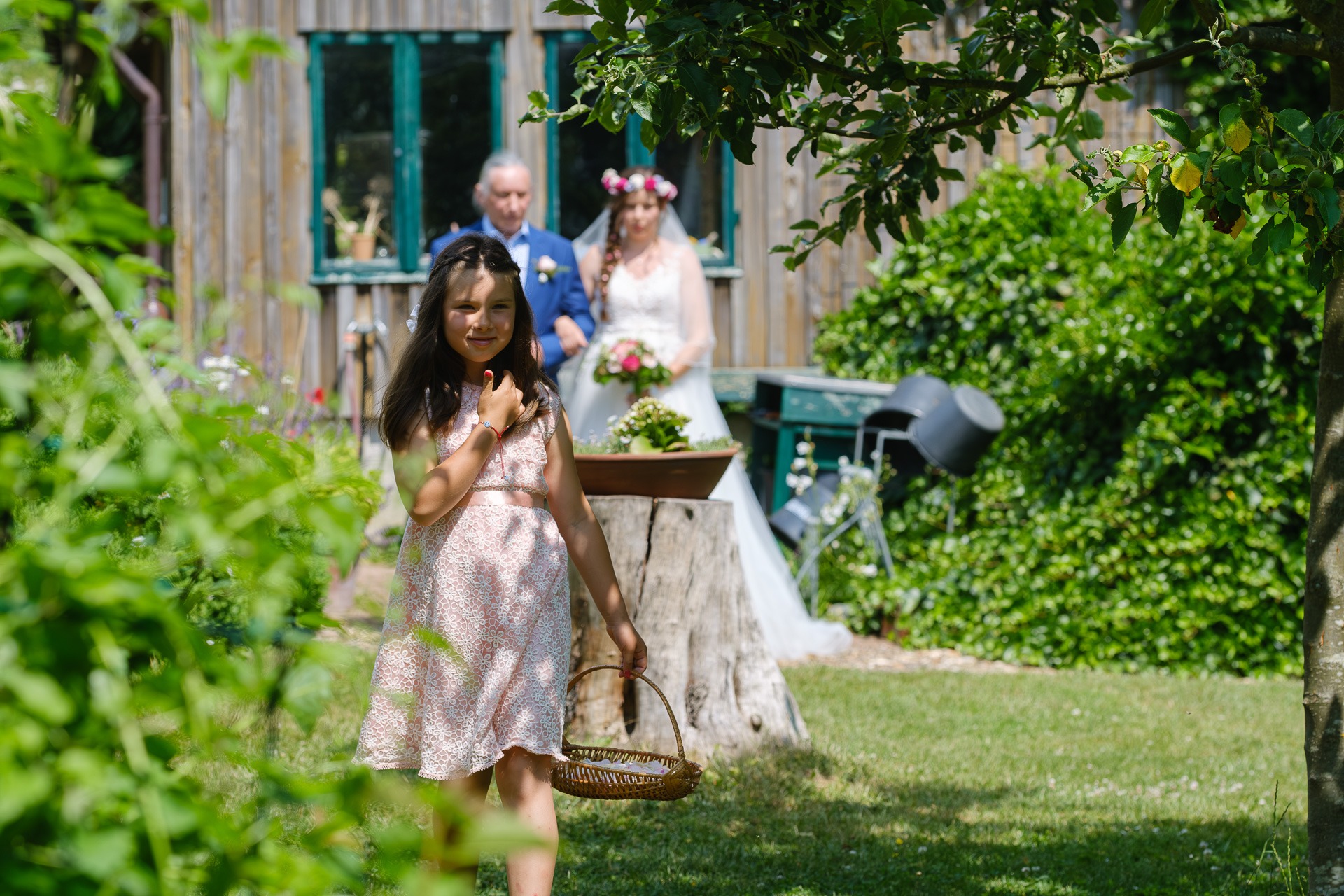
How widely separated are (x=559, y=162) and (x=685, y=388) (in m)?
2.44

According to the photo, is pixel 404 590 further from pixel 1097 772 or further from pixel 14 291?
pixel 1097 772

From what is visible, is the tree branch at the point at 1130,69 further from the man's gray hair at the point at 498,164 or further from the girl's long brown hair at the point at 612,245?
the girl's long brown hair at the point at 612,245

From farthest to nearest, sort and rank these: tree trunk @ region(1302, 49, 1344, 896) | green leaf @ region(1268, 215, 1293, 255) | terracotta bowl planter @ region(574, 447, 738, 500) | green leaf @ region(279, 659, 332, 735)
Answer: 1. terracotta bowl planter @ region(574, 447, 738, 500)
2. tree trunk @ region(1302, 49, 1344, 896)
3. green leaf @ region(1268, 215, 1293, 255)
4. green leaf @ region(279, 659, 332, 735)

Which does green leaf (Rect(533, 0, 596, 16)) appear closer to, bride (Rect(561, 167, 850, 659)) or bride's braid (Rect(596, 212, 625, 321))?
bride (Rect(561, 167, 850, 659))

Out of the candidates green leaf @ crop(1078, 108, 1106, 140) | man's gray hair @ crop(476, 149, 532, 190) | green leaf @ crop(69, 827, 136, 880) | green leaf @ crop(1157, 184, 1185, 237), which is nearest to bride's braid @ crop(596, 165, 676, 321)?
man's gray hair @ crop(476, 149, 532, 190)

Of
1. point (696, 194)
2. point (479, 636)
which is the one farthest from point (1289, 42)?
point (696, 194)

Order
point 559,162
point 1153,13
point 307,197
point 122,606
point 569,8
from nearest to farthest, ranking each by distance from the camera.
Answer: point 122,606 → point 569,8 → point 1153,13 → point 307,197 → point 559,162

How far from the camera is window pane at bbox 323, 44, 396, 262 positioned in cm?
860

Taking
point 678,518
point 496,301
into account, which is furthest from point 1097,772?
point 496,301

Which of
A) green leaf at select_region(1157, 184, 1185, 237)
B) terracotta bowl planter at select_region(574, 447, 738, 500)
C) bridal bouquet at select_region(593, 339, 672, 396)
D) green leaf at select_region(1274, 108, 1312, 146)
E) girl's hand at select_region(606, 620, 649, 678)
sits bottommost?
girl's hand at select_region(606, 620, 649, 678)

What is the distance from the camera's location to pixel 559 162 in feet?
28.8

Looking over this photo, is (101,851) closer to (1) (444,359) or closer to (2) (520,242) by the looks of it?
(1) (444,359)

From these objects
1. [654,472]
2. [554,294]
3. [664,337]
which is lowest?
[654,472]

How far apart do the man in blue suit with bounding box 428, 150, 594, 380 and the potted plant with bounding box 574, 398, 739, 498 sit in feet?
4.41
